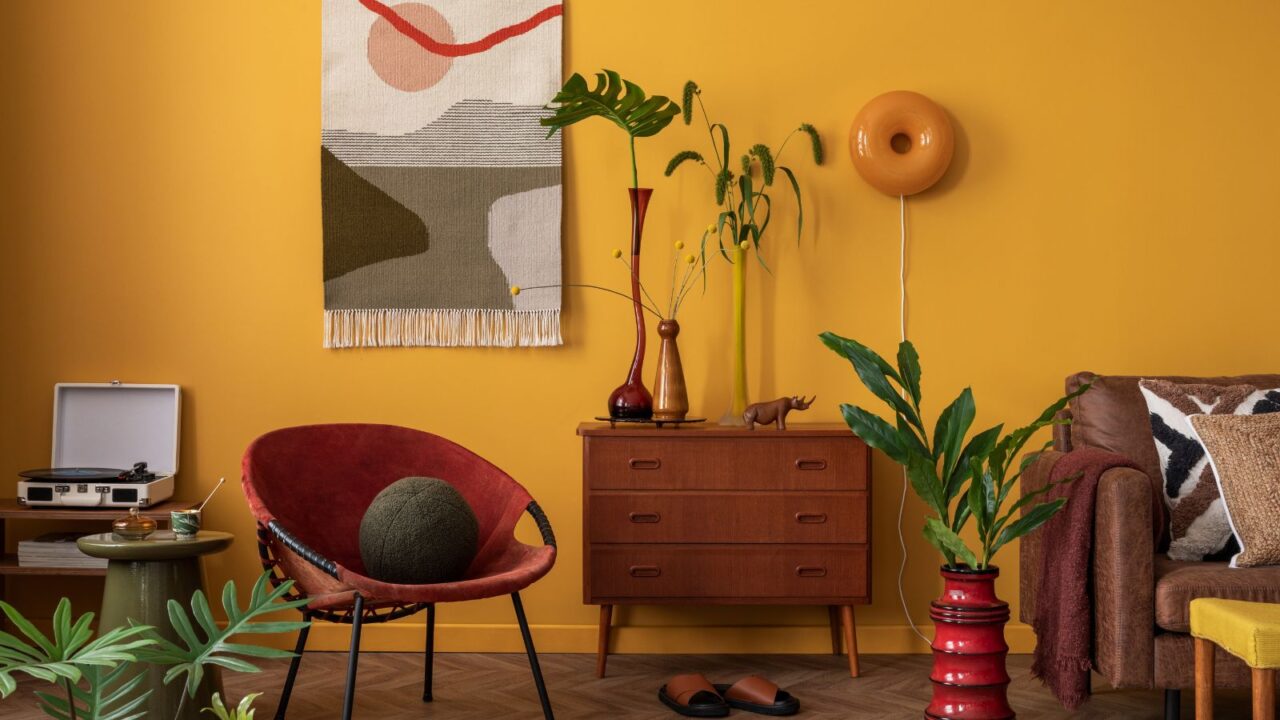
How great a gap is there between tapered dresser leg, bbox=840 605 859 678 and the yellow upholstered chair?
1.08 metres

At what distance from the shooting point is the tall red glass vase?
3.35 m

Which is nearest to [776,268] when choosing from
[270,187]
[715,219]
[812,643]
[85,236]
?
[715,219]

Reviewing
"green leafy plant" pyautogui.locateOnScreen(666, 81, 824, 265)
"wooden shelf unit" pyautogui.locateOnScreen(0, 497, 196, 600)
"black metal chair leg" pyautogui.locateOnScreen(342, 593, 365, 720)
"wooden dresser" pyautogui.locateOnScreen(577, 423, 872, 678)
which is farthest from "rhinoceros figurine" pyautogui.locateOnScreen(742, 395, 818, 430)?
"wooden shelf unit" pyautogui.locateOnScreen(0, 497, 196, 600)

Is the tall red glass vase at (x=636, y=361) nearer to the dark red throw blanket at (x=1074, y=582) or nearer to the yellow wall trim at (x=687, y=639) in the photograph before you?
the yellow wall trim at (x=687, y=639)

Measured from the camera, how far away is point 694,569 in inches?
128

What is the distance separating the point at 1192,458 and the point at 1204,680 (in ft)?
2.37

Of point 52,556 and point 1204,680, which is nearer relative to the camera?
point 1204,680

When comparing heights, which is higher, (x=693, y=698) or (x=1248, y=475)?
(x=1248, y=475)

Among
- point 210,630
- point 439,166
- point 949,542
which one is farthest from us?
point 439,166

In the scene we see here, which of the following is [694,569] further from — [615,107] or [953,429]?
[615,107]

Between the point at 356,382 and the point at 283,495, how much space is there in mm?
880

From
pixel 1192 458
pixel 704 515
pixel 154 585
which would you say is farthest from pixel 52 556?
pixel 1192 458

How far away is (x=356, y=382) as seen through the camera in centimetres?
367

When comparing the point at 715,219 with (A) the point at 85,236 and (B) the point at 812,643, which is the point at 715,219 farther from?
(A) the point at 85,236
